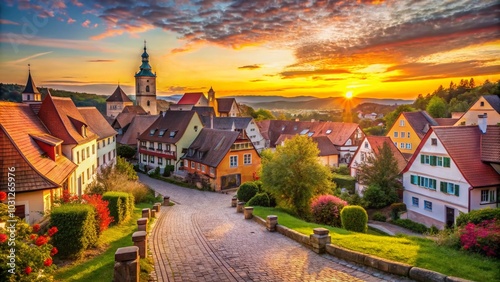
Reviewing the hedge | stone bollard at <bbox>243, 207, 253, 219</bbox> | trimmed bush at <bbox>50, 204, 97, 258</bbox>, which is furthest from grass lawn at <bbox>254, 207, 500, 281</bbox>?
the hedge

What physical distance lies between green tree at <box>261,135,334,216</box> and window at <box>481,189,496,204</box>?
11.9 metres

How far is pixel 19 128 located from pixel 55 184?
16.3 feet

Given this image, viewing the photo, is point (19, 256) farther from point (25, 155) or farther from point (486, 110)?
point (486, 110)

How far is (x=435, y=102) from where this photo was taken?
2926 inches

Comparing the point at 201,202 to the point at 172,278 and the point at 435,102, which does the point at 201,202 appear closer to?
the point at 172,278

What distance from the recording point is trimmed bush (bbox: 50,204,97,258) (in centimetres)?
1252

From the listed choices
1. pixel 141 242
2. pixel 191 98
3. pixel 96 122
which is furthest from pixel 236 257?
pixel 191 98

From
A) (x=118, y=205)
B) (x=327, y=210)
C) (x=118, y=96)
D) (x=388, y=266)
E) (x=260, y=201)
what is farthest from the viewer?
(x=118, y=96)

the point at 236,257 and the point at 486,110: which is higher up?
the point at 486,110

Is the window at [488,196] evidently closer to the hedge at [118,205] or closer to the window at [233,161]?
the window at [233,161]

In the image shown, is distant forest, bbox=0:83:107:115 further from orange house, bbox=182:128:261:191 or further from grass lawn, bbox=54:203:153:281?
orange house, bbox=182:128:261:191

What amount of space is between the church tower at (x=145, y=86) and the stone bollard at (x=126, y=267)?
8934 centimetres

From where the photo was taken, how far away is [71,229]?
1273cm

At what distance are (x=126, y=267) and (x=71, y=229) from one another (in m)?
4.85
